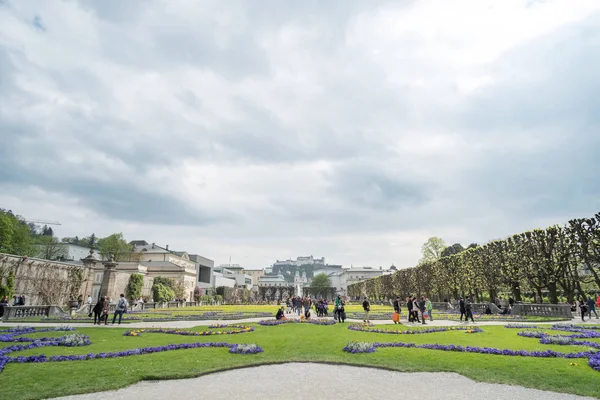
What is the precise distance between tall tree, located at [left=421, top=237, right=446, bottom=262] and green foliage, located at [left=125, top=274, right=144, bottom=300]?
6024 centimetres

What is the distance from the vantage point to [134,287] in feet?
190

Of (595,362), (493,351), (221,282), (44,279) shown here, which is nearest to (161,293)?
(44,279)

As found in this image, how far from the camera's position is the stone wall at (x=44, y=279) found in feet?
115

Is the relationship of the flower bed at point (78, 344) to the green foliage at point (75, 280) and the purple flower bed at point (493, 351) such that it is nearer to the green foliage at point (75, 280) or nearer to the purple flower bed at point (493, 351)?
the purple flower bed at point (493, 351)

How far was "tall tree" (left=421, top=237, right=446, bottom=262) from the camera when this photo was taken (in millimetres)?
80775

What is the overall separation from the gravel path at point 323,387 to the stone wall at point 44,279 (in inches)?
1284

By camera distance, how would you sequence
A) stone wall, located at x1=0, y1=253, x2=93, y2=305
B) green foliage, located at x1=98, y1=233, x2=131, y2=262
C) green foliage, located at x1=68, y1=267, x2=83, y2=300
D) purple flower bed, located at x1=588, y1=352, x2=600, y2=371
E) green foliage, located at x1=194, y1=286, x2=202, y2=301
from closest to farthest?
purple flower bed, located at x1=588, y1=352, x2=600, y2=371
stone wall, located at x1=0, y1=253, x2=93, y2=305
green foliage, located at x1=68, y1=267, x2=83, y2=300
green foliage, located at x1=194, y1=286, x2=202, y2=301
green foliage, located at x1=98, y1=233, x2=131, y2=262

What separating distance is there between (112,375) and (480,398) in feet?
28.5

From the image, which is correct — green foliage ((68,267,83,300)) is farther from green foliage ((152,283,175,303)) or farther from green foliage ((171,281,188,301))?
green foliage ((171,281,188,301))

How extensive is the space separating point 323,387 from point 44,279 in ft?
141

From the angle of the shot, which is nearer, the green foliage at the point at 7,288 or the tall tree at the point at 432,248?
the green foliage at the point at 7,288

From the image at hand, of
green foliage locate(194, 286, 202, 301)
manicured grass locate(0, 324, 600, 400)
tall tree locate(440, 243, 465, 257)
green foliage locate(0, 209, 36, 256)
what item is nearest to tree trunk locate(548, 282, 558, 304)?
manicured grass locate(0, 324, 600, 400)

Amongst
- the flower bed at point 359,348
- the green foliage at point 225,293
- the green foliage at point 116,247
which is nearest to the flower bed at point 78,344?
the flower bed at point 359,348

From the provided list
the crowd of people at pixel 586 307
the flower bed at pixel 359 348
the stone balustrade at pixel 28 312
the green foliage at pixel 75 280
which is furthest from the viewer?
the green foliage at pixel 75 280
